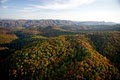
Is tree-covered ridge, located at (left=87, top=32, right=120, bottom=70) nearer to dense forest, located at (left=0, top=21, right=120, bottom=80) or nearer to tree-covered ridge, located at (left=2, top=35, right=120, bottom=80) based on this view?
dense forest, located at (left=0, top=21, right=120, bottom=80)

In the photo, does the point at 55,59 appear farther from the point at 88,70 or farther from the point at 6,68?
the point at 6,68

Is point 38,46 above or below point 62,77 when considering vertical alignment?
above

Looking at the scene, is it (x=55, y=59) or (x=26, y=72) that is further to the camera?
(x=55, y=59)

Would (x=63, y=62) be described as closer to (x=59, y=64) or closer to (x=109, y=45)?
(x=59, y=64)

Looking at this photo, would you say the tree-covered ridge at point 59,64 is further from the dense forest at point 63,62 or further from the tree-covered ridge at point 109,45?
the tree-covered ridge at point 109,45

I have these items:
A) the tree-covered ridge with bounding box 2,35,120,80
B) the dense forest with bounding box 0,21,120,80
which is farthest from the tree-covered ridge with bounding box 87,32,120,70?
the tree-covered ridge with bounding box 2,35,120,80

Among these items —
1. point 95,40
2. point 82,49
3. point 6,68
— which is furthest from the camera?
point 95,40

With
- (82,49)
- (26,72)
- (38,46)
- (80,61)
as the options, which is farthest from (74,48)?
(26,72)

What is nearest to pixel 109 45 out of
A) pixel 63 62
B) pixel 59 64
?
pixel 63 62
